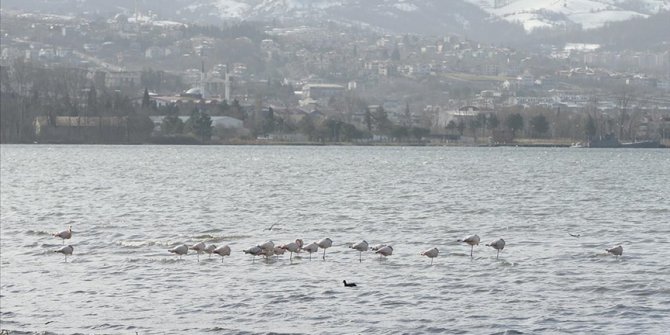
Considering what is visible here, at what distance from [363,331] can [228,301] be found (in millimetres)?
3223

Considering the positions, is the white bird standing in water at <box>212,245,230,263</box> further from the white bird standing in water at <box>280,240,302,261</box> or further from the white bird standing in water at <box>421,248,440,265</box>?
the white bird standing in water at <box>421,248,440,265</box>

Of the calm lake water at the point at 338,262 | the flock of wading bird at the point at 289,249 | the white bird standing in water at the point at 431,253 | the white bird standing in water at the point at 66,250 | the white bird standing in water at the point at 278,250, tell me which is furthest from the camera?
the white bird standing in water at the point at 66,250

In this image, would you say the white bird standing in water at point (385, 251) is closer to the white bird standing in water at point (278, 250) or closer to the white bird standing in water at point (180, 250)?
the white bird standing in water at point (278, 250)

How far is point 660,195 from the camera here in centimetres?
5247

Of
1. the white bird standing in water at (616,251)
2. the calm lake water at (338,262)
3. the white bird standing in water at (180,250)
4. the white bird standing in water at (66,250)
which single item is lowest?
the calm lake water at (338,262)

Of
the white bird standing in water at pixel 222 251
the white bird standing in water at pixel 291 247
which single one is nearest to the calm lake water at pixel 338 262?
the white bird standing in water at pixel 291 247

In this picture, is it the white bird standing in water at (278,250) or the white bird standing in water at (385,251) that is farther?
the white bird standing in water at (278,250)

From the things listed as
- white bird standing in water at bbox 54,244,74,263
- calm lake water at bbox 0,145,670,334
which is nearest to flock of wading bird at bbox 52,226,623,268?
white bird standing in water at bbox 54,244,74,263

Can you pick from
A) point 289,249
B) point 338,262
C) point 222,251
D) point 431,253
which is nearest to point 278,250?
point 289,249

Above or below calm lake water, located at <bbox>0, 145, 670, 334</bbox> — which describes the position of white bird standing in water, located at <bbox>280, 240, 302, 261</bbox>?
above

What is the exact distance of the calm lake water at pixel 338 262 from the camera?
2152cm

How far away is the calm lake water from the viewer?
21516mm

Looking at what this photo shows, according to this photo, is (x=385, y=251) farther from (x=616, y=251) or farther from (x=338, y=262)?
(x=616, y=251)

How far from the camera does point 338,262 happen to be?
2756 cm
